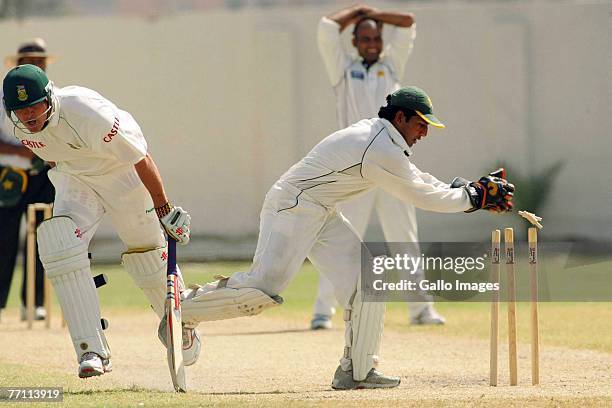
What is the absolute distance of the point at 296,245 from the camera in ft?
20.8

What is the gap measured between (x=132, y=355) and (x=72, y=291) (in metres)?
1.84

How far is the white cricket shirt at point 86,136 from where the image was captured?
6.12 m

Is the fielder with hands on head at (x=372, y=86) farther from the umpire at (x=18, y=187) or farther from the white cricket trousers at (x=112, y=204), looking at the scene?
the white cricket trousers at (x=112, y=204)

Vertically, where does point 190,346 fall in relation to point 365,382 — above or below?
above

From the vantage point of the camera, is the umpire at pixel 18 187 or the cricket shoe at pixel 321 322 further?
the umpire at pixel 18 187

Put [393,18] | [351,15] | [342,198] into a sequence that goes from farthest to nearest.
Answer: [351,15] → [393,18] → [342,198]

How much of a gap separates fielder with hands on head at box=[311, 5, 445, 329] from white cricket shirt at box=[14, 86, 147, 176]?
316 cm

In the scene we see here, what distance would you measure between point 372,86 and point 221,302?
3.38m

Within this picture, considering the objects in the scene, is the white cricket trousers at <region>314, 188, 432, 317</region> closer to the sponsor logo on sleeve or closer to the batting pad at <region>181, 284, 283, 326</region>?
the batting pad at <region>181, 284, 283, 326</region>

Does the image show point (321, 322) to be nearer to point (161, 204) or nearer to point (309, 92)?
point (161, 204)

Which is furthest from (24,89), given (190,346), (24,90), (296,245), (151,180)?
(190,346)

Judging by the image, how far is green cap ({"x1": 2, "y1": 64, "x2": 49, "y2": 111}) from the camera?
5.93 m

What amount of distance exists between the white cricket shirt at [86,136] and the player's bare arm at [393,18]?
11.7 feet

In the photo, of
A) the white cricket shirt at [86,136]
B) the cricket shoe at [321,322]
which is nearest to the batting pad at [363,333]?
the white cricket shirt at [86,136]
